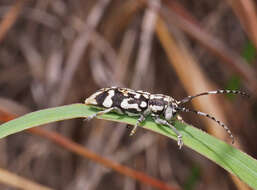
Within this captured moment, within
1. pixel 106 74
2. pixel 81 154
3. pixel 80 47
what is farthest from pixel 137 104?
pixel 80 47

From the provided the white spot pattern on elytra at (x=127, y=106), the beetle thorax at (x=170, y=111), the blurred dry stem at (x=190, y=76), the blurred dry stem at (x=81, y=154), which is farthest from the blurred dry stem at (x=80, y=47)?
the beetle thorax at (x=170, y=111)

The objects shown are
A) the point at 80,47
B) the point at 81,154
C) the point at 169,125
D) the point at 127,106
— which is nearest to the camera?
the point at 169,125

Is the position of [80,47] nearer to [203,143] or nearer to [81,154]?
[81,154]

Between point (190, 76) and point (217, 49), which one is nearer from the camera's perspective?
point (217, 49)

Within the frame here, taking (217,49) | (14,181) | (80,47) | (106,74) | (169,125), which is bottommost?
(169,125)

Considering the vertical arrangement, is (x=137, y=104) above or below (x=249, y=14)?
below

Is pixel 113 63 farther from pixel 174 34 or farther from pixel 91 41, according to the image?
pixel 174 34

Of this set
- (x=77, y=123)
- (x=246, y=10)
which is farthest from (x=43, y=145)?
(x=246, y=10)

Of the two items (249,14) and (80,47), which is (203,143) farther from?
(80,47)

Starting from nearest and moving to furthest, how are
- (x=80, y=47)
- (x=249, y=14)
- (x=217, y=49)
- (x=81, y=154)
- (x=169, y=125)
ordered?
(x=169, y=125) < (x=81, y=154) < (x=249, y=14) < (x=217, y=49) < (x=80, y=47)

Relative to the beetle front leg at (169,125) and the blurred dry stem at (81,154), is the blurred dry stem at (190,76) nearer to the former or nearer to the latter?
the blurred dry stem at (81,154)
